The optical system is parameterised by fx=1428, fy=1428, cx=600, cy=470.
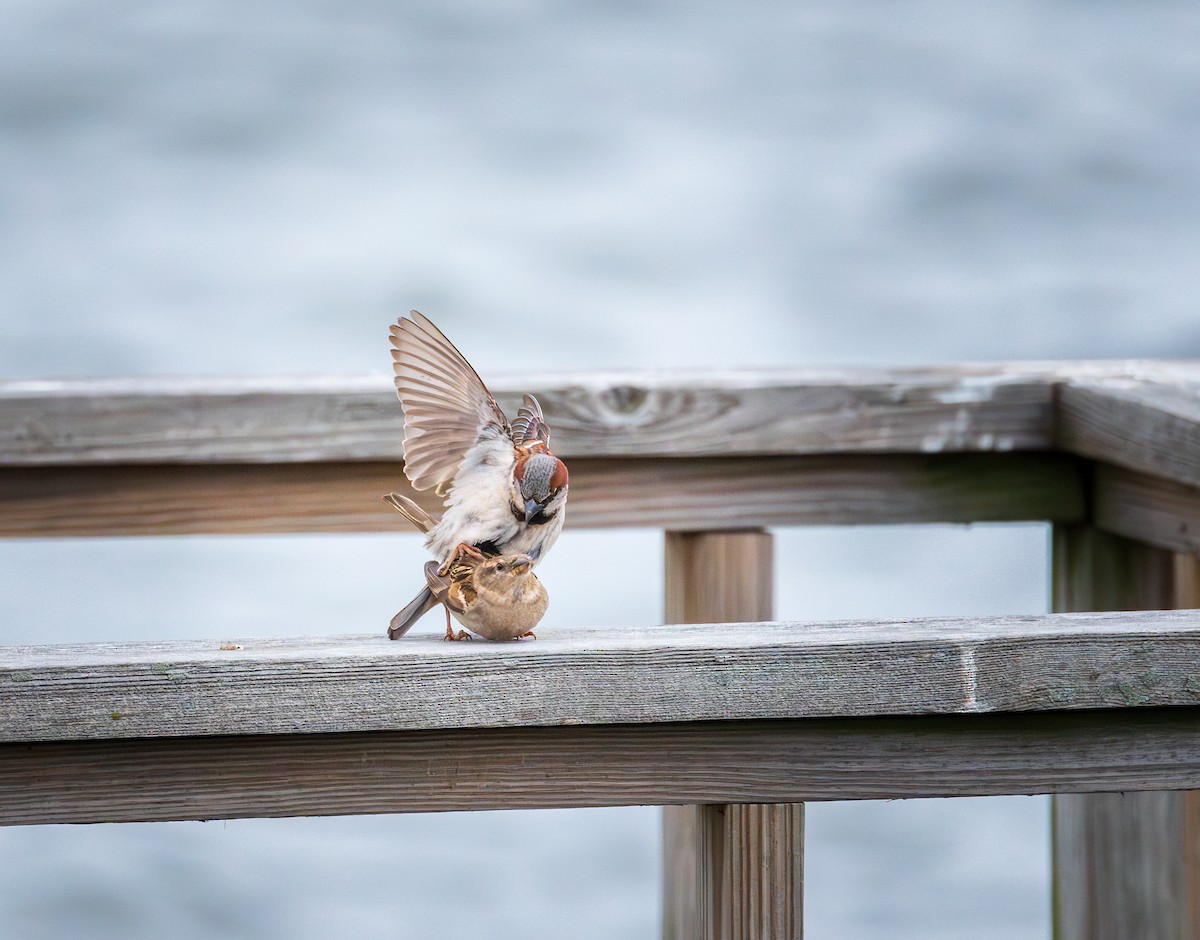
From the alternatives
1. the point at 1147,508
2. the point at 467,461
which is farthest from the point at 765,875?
the point at 1147,508

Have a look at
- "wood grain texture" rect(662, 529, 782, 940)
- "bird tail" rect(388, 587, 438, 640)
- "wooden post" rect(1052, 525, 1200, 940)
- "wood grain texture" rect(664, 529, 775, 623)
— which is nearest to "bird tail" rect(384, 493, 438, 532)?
"bird tail" rect(388, 587, 438, 640)

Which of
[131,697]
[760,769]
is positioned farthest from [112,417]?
[760,769]

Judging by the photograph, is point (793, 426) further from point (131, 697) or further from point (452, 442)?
point (131, 697)

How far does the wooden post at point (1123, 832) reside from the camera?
233 centimetres

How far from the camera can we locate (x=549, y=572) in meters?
5.09

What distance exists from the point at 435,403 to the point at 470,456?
0.07 metres

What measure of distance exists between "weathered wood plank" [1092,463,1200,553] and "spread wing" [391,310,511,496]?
1.18m

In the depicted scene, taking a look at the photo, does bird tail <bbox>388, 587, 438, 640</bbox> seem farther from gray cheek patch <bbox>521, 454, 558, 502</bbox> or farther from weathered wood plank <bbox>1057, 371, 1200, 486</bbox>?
weathered wood plank <bbox>1057, 371, 1200, 486</bbox>

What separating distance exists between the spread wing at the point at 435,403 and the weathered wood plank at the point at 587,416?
92 cm

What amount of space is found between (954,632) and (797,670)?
5.7 inches

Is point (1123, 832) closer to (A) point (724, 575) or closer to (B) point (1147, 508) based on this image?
(B) point (1147, 508)

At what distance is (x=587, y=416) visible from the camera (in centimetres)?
245

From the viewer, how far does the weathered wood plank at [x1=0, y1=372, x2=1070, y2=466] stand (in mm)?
2422

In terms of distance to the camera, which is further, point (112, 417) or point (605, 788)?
point (112, 417)
